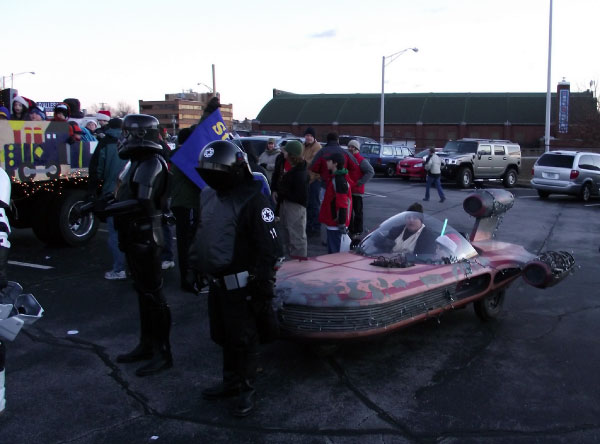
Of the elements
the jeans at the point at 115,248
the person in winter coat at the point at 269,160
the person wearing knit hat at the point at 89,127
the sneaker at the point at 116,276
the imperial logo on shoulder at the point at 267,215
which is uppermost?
the person wearing knit hat at the point at 89,127

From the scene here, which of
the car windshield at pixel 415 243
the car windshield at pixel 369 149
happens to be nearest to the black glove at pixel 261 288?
the car windshield at pixel 415 243

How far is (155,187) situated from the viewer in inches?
179

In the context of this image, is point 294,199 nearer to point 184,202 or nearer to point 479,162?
point 184,202

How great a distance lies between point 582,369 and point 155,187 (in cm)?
369

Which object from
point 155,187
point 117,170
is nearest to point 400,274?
point 155,187

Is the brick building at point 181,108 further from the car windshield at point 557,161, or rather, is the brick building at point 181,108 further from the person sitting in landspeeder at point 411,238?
the person sitting in landspeeder at point 411,238

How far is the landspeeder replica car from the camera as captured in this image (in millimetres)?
4363

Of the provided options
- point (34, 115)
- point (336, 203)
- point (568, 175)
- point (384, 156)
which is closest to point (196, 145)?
point (336, 203)

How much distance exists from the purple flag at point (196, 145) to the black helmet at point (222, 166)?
96.7 inches

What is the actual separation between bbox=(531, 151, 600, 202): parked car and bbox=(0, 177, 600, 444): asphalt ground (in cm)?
1212

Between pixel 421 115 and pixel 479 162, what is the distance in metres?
40.3

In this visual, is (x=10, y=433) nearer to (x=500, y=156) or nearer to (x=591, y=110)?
(x=500, y=156)

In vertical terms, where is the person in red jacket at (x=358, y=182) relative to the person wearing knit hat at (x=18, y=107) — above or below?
below

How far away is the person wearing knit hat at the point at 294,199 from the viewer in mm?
7109
